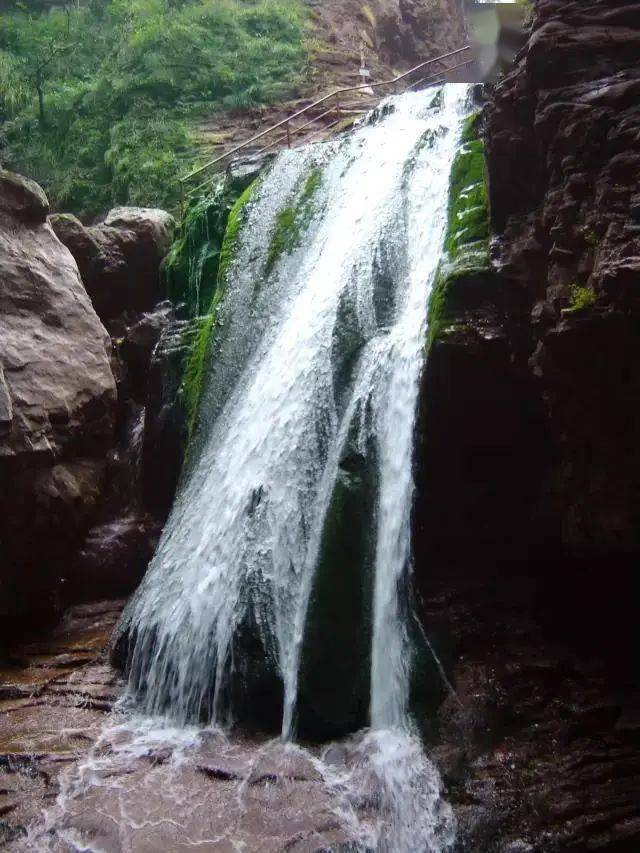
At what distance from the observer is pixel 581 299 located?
5.46m

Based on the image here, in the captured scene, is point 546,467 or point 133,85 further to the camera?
point 133,85

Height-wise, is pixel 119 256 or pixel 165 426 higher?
pixel 119 256

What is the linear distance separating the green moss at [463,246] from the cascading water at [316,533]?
0.45m

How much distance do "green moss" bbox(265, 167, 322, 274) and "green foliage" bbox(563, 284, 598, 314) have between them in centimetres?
562

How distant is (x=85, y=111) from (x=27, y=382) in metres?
13.1

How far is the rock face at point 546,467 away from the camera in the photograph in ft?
16.9

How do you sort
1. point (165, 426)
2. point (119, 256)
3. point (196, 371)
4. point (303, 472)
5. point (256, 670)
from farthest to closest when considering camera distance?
point (119, 256) < point (165, 426) < point (196, 371) < point (303, 472) < point (256, 670)

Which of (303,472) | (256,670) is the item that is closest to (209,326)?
(303,472)

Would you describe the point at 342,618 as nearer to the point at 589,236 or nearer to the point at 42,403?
the point at 589,236

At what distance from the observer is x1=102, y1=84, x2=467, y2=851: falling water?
608 cm

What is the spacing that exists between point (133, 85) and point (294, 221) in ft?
34.7

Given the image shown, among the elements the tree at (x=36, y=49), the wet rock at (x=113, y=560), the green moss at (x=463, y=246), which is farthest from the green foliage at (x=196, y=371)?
the tree at (x=36, y=49)

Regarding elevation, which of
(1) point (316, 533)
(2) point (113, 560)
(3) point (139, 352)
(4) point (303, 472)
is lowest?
(2) point (113, 560)

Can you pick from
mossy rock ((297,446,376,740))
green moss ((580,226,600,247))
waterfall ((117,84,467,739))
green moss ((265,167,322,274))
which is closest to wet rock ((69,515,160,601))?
waterfall ((117,84,467,739))
